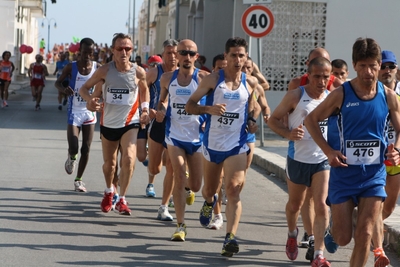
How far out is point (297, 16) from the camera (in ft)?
76.4

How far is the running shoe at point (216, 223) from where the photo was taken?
9867 mm

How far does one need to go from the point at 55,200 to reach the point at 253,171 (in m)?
5.17

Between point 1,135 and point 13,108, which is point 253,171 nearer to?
point 1,135

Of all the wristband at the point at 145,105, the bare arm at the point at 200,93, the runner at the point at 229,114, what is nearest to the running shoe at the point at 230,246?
the runner at the point at 229,114

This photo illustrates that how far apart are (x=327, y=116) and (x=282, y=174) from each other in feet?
25.3

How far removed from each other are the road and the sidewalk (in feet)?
0.71

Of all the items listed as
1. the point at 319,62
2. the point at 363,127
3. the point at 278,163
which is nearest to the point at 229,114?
the point at 319,62

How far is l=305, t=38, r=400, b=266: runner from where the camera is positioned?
260 inches

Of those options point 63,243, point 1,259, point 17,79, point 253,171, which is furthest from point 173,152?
point 17,79

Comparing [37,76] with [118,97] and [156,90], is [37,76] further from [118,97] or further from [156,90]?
[118,97]

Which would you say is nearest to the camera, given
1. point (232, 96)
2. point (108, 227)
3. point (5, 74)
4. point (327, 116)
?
point (327, 116)

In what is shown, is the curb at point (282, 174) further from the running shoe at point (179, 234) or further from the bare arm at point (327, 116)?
the bare arm at point (327, 116)

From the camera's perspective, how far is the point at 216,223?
32.5ft

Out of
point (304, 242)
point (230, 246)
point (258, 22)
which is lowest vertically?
point (304, 242)
